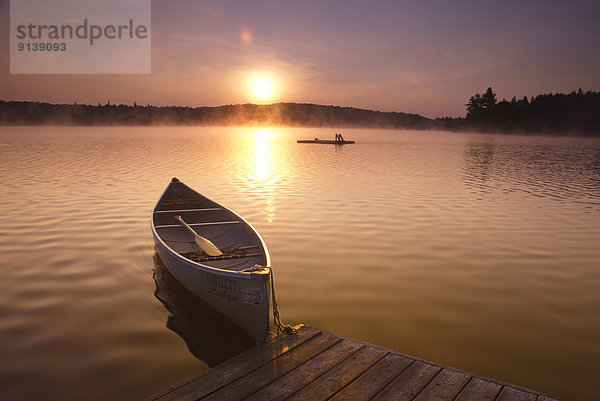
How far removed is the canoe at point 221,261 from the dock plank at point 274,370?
622mm

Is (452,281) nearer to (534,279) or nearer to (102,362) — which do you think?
(534,279)

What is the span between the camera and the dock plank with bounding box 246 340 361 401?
187 inches

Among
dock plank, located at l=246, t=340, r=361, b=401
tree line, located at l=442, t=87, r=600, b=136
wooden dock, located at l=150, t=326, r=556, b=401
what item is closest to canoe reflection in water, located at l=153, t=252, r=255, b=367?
wooden dock, located at l=150, t=326, r=556, b=401

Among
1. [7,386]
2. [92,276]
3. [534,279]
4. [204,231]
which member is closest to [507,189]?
[534,279]

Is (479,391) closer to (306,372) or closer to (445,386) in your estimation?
(445,386)

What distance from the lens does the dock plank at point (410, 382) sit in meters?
4.72

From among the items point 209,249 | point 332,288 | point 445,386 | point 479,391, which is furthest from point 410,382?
point 209,249

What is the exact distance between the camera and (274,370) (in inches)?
207

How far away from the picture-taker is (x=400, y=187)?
75.2 feet

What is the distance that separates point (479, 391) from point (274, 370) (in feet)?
8.78

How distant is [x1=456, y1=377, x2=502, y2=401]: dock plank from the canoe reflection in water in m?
3.38

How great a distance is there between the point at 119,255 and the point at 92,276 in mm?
1533

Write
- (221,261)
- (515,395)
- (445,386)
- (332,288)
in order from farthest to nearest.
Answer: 1. (332,288)
2. (221,261)
3. (445,386)
4. (515,395)

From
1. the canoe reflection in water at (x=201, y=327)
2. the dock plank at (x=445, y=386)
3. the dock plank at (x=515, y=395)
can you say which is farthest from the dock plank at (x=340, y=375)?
the canoe reflection in water at (x=201, y=327)
